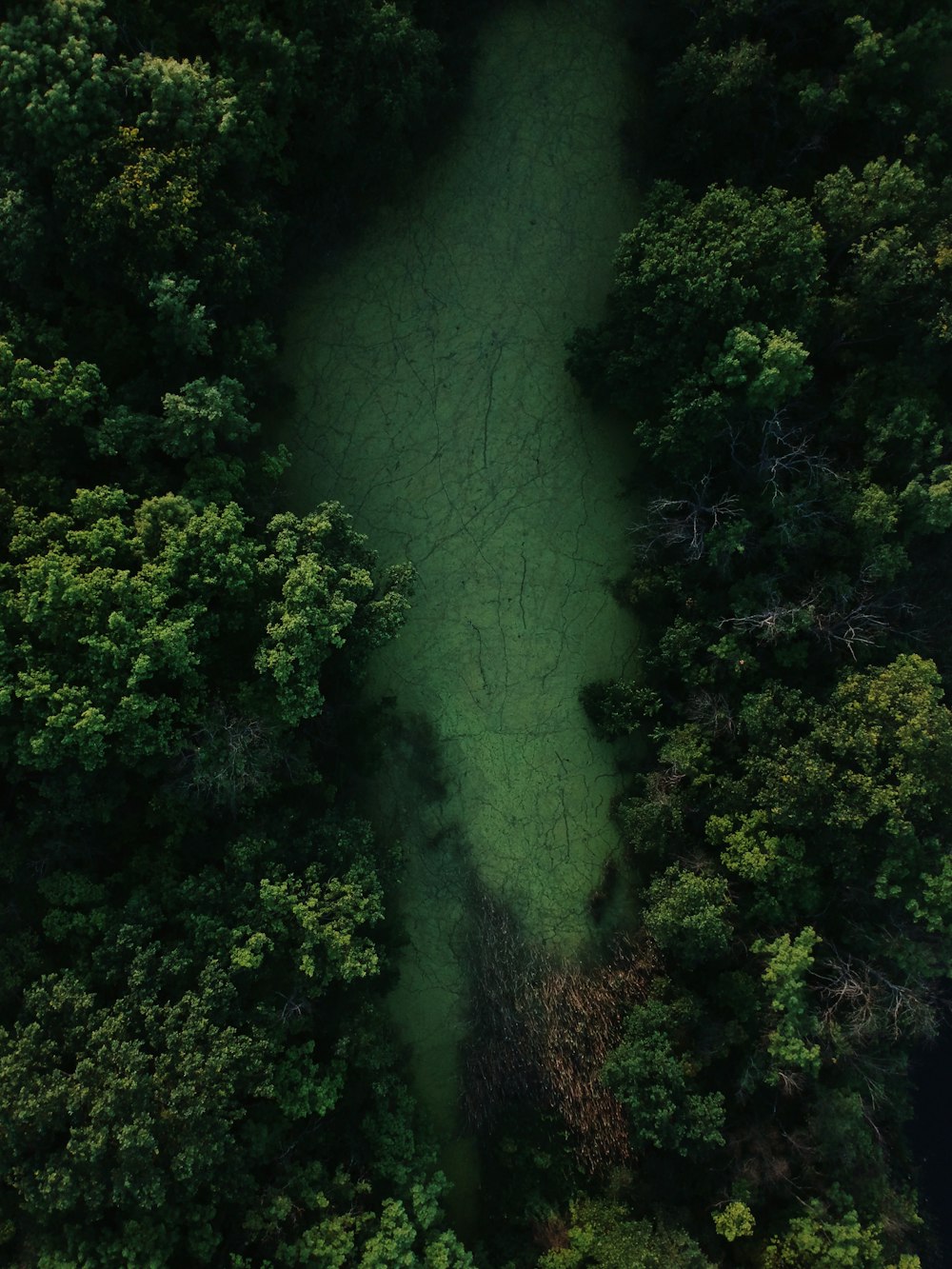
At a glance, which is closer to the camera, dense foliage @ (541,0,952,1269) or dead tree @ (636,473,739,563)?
dense foliage @ (541,0,952,1269)

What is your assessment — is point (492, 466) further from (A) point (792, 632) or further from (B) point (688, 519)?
(A) point (792, 632)

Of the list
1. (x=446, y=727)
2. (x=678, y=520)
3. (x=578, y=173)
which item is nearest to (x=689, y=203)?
(x=578, y=173)

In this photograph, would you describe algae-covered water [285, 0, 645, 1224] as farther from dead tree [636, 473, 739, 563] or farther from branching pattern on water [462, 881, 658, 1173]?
dead tree [636, 473, 739, 563]

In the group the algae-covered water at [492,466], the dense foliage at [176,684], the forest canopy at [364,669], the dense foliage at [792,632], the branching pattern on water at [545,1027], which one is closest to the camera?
the dense foliage at [176,684]

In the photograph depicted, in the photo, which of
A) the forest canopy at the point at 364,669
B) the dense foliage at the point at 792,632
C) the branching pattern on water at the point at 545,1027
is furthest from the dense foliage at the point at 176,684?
the dense foliage at the point at 792,632

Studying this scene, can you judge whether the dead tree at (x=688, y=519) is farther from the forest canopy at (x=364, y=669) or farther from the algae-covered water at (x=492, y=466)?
the algae-covered water at (x=492, y=466)

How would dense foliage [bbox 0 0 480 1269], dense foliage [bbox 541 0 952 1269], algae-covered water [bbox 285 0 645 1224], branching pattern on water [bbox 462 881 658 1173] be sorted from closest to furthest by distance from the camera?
dense foliage [bbox 0 0 480 1269]
dense foliage [bbox 541 0 952 1269]
branching pattern on water [bbox 462 881 658 1173]
algae-covered water [bbox 285 0 645 1224]

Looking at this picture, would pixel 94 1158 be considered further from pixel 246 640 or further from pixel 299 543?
pixel 299 543

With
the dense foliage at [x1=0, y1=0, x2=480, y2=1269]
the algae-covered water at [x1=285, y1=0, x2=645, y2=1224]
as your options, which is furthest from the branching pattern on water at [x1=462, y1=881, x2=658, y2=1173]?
the dense foliage at [x1=0, y1=0, x2=480, y2=1269]

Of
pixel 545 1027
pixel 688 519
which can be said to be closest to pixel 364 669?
pixel 688 519
